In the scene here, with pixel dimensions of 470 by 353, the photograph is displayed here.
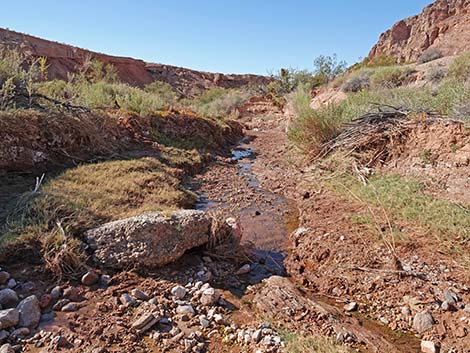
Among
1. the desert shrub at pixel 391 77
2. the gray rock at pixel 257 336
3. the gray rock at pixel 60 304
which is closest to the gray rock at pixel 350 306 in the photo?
the gray rock at pixel 257 336

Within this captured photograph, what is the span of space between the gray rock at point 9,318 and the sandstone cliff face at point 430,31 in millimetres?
23830

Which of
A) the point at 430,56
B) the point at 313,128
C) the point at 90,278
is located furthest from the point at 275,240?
the point at 430,56

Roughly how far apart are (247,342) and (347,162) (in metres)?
4.36

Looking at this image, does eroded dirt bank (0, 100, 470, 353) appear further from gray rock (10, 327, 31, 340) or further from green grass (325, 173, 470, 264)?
green grass (325, 173, 470, 264)

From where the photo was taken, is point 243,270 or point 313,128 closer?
point 243,270

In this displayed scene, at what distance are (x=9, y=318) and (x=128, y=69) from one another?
32939 millimetres

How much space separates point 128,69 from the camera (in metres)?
31.8

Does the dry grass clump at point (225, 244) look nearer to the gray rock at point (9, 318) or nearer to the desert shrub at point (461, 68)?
the gray rock at point (9, 318)

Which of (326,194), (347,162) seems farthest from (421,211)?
(347,162)

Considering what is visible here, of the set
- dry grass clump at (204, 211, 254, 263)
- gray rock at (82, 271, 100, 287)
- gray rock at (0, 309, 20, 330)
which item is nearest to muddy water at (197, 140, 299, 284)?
dry grass clump at (204, 211, 254, 263)

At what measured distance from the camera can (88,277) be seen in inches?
111

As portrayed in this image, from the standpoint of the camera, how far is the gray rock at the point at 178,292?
2801mm

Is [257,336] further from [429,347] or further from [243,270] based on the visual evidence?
[429,347]

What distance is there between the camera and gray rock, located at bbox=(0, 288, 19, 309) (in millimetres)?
2410
